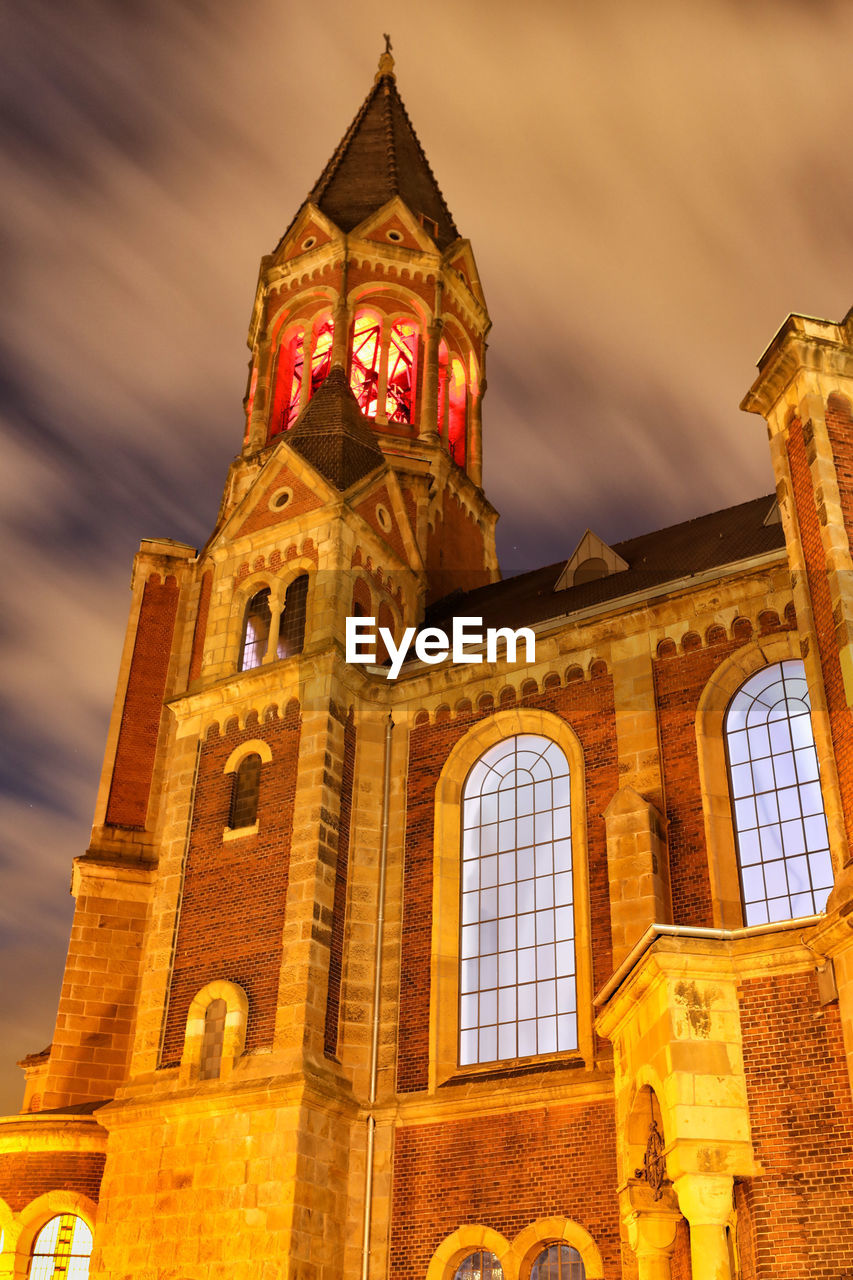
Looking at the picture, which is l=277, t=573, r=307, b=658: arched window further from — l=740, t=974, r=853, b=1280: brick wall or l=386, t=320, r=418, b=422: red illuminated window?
l=740, t=974, r=853, b=1280: brick wall

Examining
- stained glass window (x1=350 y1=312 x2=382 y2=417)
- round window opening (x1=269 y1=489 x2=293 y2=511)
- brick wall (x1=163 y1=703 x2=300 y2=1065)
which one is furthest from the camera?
stained glass window (x1=350 y1=312 x2=382 y2=417)

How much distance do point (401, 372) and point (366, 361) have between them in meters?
1.13

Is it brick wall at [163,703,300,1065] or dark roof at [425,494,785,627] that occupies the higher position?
dark roof at [425,494,785,627]

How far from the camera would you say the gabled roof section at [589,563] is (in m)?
28.9

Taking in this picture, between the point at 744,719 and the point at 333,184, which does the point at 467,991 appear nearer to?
the point at 744,719

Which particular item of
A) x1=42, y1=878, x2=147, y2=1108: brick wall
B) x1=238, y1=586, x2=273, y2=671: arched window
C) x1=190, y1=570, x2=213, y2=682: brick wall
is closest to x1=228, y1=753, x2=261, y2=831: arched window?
x1=238, y1=586, x2=273, y2=671: arched window

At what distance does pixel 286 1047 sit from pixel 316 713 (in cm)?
637

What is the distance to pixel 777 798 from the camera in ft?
68.1

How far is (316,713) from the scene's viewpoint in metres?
24.6

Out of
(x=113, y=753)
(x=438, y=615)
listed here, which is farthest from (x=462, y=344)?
(x=113, y=753)

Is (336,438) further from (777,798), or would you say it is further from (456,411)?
(777,798)

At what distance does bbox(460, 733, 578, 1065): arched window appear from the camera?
852 inches

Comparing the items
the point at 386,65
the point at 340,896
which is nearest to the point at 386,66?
the point at 386,65

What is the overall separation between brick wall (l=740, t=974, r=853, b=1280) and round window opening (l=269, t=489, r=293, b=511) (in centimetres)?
1754
